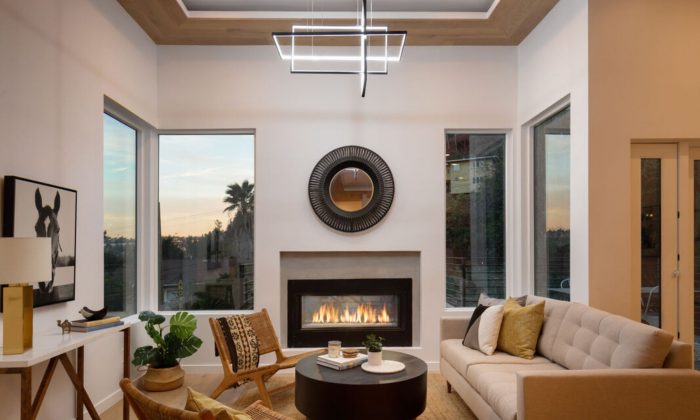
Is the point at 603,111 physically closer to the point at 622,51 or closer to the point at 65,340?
the point at 622,51

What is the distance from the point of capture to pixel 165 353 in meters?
4.46

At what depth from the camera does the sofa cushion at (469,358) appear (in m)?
3.66

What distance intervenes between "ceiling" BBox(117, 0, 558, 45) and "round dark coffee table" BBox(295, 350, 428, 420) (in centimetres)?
325

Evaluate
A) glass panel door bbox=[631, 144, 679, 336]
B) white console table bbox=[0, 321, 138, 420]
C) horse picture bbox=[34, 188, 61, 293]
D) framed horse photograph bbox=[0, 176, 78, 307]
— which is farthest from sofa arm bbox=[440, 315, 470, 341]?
horse picture bbox=[34, 188, 61, 293]

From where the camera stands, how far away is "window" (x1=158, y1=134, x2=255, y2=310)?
211 inches

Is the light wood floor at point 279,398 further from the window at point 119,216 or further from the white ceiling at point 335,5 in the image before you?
the white ceiling at point 335,5

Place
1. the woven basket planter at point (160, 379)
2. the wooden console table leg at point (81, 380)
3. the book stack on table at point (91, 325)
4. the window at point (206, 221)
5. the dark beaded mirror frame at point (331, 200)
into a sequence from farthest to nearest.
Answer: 1. the window at point (206, 221)
2. the dark beaded mirror frame at point (331, 200)
3. the woven basket planter at point (160, 379)
4. the wooden console table leg at point (81, 380)
5. the book stack on table at point (91, 325)

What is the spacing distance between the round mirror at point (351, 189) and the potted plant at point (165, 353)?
1.93m

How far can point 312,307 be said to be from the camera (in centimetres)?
538

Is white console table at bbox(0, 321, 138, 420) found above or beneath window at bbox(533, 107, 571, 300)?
beneath

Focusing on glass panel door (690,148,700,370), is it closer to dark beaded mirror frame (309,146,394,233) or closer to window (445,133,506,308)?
window (445,133,506,308)

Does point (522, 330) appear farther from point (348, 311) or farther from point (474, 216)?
point (348, 311)

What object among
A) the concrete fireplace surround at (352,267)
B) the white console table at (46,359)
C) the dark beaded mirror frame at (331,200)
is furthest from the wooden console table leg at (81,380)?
the dark beaded mirror frame at (331,200)

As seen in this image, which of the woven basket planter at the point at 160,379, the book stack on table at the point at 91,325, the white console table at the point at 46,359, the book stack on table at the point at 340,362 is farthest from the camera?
the woven basket planter at the point at 160,379
